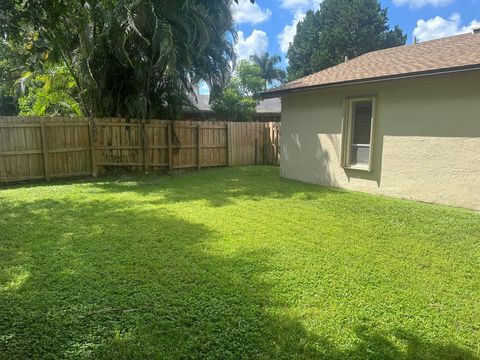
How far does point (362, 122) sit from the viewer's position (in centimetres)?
846

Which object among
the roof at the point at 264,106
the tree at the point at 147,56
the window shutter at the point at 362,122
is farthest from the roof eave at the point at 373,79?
the roof at the point at 264,106

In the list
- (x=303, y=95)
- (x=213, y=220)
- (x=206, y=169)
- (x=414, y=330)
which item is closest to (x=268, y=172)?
(x=206, y=169)

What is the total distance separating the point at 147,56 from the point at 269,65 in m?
30.1

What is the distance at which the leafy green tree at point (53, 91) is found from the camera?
11.3 meters

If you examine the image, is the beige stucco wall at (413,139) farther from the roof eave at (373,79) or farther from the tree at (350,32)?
the tree at (350,32)

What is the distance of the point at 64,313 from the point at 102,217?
3221mm

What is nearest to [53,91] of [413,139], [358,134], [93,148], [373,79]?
[93,148]

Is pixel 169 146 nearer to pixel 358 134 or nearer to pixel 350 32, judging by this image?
pixel 358 134

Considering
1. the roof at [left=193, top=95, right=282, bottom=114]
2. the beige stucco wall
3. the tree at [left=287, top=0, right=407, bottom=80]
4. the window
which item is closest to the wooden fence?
the beige stucco wall

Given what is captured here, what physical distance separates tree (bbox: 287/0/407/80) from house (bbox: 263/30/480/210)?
67.2 ft

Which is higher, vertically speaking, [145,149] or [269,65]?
[269,65]

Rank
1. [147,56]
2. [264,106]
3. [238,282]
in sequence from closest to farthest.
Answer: [238,282] < [147,56] < [264,106]

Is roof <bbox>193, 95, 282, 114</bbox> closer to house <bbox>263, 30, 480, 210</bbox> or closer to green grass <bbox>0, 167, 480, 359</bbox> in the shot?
house <bbox>263, 30, 480, 210</bbox>

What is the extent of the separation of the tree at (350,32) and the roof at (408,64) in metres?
20.3
